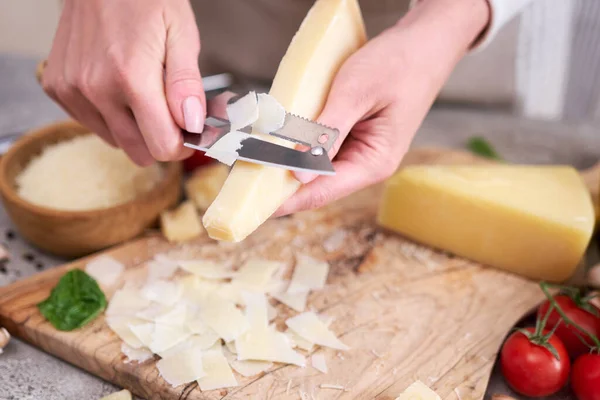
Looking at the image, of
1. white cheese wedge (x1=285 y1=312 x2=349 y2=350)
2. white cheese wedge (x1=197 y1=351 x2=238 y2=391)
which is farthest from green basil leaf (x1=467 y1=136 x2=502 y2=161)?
white cheese wedge (x1=197 y1=351 x2=238 y2=391)

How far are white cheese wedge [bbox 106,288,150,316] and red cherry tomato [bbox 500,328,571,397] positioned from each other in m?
0.80

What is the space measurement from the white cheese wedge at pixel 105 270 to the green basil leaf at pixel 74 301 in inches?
3.4

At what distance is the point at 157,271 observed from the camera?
54.5 inches

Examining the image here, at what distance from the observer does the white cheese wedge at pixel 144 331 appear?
118cm

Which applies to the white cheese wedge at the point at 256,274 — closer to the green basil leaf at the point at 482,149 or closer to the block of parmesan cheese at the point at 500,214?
the block of parmesan cheese at the point at 500,214

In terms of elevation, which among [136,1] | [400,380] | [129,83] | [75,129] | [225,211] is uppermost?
[136,1]

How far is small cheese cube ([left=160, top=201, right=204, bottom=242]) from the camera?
1.49 meters

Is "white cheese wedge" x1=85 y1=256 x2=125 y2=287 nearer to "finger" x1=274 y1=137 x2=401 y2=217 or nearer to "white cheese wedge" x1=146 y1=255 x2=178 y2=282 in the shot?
"white cheese wedge" x1=146 y1=255 x2=178 y2=282

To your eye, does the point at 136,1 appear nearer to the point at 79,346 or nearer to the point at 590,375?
the point at 79,346

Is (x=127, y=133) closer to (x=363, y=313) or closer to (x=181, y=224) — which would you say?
(x=181, y=224)

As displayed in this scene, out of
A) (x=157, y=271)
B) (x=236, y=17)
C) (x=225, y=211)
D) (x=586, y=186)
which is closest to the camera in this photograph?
(x=225, y=211)

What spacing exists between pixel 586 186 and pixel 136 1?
50.0 inches

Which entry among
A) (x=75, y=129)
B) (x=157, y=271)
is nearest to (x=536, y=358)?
(x=157, y=271)

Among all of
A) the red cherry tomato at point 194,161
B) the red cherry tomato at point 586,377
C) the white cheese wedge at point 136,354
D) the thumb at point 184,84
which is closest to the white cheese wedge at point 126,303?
the white cheese wedge at point 136,354
